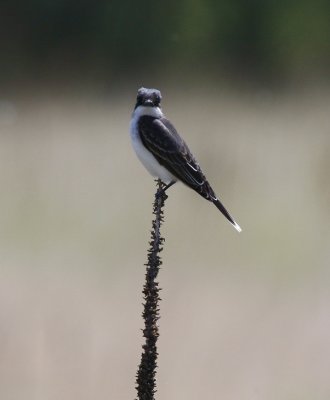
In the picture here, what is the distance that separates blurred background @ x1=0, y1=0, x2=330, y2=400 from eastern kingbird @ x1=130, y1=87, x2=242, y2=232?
1180 mm

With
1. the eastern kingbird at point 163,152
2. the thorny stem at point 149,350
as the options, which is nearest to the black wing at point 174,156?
the eastern kingbird at point 163,152

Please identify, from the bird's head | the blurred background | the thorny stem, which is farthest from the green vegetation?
the thorny stem

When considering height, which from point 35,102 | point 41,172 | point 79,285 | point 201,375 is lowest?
point 201,375

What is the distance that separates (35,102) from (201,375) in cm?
447

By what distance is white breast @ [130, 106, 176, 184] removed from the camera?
664 cm

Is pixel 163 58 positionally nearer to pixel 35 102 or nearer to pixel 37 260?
pixel 35 102

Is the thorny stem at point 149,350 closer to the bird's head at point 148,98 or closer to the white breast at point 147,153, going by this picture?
the white breast at point 147,153

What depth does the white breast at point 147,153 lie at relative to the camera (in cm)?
664

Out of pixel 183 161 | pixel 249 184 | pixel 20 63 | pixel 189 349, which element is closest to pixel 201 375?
pixel 189 349

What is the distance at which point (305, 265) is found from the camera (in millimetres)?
8766

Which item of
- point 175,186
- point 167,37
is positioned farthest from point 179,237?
point 167,37

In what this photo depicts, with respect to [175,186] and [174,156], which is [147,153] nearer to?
[174,156]

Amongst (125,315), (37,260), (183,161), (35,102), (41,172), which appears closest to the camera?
(183,161)

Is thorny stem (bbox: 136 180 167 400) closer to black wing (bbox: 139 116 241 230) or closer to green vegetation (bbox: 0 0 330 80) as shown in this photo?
black wing (bbox: 139 116 241 230)
